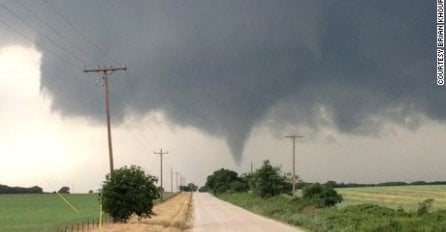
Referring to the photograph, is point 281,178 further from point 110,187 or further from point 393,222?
point 393,222

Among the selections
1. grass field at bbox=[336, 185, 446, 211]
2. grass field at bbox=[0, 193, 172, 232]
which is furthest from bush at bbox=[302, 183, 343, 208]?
grass field at bbox=[0, 193, 172, 232]

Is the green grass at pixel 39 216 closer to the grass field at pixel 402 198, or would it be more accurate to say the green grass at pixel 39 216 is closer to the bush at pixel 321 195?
the bush at pixel 321 195

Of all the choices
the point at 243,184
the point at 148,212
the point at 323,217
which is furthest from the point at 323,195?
the point at 243,184

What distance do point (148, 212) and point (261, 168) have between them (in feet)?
178

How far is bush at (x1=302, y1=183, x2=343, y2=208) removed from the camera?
2618 inches

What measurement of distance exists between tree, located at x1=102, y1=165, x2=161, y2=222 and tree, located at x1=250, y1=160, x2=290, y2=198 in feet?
174

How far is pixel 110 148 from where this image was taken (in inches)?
2057

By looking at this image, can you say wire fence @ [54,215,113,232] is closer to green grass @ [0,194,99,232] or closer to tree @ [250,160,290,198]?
green grass @ [0,194,99,232]

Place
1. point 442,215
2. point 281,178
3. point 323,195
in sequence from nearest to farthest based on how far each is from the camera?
point 442,215, point 323,195, point 281,178

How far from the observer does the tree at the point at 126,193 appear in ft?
158

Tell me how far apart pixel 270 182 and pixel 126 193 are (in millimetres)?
55163

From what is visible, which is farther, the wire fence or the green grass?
the green grass

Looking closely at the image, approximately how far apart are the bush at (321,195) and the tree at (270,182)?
1203 inches

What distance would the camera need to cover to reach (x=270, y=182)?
10144 centimetres
